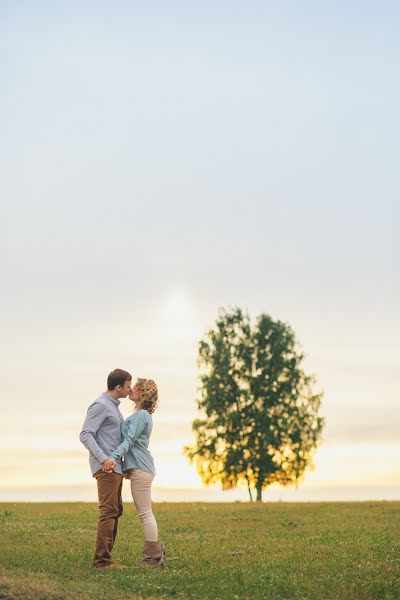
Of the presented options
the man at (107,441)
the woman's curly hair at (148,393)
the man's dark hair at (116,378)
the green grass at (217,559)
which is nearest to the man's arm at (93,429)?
the man at (107,441)

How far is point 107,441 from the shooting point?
1612 centimetres

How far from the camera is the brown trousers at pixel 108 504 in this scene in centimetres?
1602

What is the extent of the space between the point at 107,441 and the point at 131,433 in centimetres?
57

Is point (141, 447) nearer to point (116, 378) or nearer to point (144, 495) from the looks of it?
point (144, 495)

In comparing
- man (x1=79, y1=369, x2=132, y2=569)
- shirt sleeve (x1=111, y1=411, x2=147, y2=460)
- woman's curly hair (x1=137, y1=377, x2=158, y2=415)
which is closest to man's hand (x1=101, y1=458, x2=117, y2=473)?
man (x1=79, y1=369, x2=132, y2=569)

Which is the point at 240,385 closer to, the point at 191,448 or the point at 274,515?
the point at 191,448

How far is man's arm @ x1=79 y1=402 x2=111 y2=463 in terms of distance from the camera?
51.6ft

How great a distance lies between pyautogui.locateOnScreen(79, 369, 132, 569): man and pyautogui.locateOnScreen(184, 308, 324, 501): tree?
39830mm

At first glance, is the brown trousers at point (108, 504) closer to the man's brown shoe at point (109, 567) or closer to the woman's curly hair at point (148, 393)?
the man's brown shoe at point (109, 567)

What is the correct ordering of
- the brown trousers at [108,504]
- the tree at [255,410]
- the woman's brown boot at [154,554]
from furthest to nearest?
the tree at [255,410], the woman's brown boot at [154,554], the brown trousers at [108,504]

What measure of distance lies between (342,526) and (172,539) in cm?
733

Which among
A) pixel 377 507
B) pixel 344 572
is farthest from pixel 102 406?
pixel 377 507

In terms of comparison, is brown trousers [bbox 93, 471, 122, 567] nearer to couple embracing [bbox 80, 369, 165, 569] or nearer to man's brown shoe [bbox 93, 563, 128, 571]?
couple embracing [bbox 80, 369, 165, 569]

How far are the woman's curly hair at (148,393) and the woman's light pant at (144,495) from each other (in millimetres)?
1268
